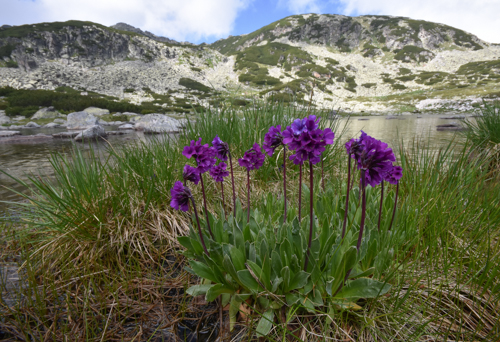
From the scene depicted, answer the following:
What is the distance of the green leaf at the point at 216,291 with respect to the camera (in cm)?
148

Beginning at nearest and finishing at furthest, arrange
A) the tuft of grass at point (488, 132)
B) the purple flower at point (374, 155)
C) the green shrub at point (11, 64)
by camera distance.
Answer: the purple flower at point (374, 155) < the tuft of grass at point (488, 132) < the green shrub at point (11, 64)

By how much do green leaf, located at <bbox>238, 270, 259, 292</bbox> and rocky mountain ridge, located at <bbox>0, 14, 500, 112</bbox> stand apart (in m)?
36.2

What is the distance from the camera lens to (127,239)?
225cm

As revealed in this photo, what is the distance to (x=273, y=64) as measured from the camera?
102 meters

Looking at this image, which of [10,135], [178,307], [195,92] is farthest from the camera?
[195,92]

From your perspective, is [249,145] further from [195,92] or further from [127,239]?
[195,92]

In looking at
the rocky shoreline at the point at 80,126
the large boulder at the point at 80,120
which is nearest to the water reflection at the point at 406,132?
the rocky shoreline at the point at 80,126

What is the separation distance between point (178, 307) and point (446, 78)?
363ft

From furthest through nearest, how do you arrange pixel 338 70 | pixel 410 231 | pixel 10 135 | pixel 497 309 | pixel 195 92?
pixel 338 70 → pixel 195 92 → pixel 10 135 → pixel 410 231 → pixel 497 309

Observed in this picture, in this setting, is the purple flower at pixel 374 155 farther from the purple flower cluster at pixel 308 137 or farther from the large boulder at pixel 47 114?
the large boulder at pixel 47 114

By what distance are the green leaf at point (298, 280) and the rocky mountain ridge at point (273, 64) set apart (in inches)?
1422

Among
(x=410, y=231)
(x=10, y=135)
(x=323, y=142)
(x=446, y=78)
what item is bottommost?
(x=10, y=135)

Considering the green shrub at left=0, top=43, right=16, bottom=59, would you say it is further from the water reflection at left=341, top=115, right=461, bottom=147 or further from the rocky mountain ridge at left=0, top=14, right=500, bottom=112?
the water reflection at left=341, top=115, right=461, bottom=147

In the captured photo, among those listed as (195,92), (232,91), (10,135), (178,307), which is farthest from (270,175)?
(195,92)
